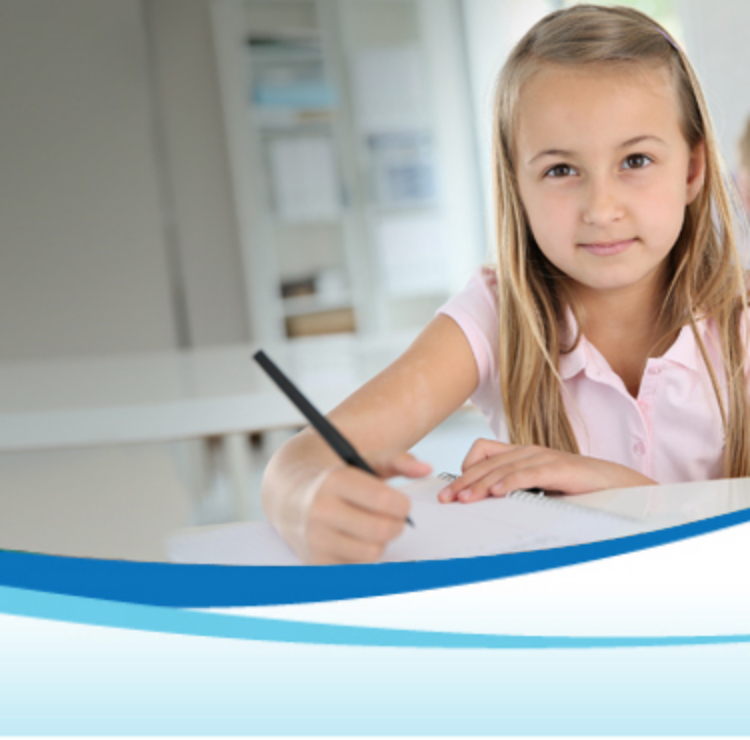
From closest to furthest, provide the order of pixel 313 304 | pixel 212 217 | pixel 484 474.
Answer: pixel 484 474, pixel 212 217, pixel 313 304

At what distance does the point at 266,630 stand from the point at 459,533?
0.26 ft

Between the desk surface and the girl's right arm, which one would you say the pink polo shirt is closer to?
the girl's right arm

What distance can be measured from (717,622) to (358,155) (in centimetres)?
237

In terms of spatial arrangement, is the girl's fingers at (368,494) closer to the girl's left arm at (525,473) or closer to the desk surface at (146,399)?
the girl's left arm at (525,473)

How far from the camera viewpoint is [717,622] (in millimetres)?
212

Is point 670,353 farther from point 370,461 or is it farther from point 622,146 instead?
point 370,461

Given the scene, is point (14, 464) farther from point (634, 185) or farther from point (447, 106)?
point (447, 106)

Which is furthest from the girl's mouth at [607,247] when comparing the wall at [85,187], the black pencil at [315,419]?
the wall at [85,187]

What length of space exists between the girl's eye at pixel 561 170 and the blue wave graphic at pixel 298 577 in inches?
7.6

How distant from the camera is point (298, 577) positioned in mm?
219

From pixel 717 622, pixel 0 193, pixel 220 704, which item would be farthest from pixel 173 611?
pixel 0 193

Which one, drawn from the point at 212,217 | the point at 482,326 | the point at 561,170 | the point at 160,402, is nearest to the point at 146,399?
the point at 160,402

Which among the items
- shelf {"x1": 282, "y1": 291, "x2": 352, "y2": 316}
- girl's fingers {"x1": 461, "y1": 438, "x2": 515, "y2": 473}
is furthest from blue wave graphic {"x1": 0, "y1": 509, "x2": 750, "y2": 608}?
shelf {"x1": 282, "y1": 291, "x2": 352, "y2": 316}

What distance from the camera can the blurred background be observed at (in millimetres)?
535
